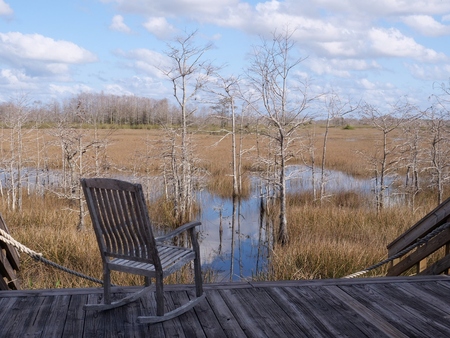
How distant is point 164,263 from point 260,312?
666 millimetres

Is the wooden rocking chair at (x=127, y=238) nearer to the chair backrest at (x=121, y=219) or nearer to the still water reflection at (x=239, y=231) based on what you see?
the chair backrest at (x=121, y=219)

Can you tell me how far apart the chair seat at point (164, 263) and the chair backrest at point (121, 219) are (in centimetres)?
5

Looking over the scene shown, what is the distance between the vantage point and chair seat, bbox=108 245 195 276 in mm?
2828

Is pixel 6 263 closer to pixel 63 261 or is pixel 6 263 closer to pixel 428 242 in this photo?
pixel 428 242

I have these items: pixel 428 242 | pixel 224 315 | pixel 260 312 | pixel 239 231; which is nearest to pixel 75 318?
pixel 224 315

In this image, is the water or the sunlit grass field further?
the water

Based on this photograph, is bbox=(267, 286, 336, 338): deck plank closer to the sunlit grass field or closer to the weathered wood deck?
the weathered wood deck

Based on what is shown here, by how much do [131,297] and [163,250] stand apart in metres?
0.35

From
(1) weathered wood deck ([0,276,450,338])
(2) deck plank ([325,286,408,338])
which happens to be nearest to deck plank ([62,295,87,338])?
(1) weathered wood deck ([0,276,450,338])

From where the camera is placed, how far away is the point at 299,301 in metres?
3.18

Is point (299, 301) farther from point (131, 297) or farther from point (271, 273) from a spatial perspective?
point (271, 273)

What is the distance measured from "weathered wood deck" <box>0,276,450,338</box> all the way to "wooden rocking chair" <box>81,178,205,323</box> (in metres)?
0.12

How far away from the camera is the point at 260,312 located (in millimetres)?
2973

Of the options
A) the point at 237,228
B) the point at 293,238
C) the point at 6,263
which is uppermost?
the point at 6,263
